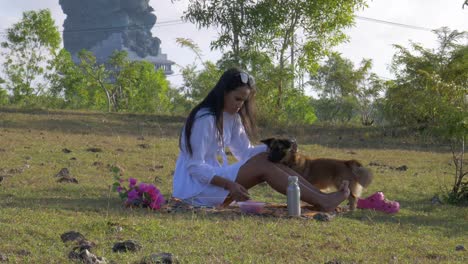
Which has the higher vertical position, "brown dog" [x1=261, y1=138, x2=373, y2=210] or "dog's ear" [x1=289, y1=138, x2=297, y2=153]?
"dog's ear" [x1=289, y1=138, x2=297, y2=153]

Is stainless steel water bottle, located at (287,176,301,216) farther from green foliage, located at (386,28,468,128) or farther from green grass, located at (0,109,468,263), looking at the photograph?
green foliage, located at (386,28,468,128)

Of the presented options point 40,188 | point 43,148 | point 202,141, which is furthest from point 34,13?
point 202,141

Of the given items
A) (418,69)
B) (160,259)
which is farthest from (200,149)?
(418,69)

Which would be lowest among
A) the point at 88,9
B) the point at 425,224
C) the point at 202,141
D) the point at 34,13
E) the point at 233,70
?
the point at 425,224

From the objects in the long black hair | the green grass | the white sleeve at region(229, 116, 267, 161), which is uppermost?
the long black hair

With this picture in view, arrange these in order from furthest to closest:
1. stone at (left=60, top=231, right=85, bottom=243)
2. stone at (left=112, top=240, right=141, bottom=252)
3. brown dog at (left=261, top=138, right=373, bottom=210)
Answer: brown dog at (left=261, top=138, right=373, bottom=210)
stone at (left=60, top=231, right=85, bottom=243)
stone at (left=112, top=240, right=141, bottom=252)

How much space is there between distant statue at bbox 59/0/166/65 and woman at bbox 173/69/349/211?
531 feet

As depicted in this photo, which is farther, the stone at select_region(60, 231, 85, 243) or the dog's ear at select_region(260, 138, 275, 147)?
the dog's ear at select_region(260, 138, 275, 147)

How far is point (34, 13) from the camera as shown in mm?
27344

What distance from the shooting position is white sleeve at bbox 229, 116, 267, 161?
7.68 metres

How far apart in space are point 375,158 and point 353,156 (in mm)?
457

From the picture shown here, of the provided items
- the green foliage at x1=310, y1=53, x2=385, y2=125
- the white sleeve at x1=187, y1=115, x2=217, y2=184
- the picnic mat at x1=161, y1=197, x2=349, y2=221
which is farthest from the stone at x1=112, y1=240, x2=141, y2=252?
the green foliage at x1=310, y1=53, x2=385, y2=125

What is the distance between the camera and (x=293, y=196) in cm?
688

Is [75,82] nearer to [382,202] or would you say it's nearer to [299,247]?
[382,202]
